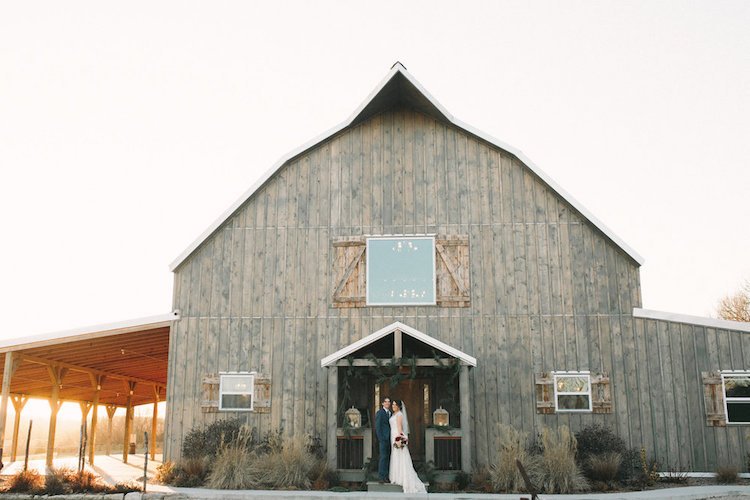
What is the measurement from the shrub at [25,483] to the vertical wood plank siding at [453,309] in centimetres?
299

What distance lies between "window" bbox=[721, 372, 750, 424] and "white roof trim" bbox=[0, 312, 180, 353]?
432 inches

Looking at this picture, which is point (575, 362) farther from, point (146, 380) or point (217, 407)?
point (146, 380)

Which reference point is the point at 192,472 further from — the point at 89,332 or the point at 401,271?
the point at 401,271

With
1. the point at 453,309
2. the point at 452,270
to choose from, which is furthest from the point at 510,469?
the point at 452,270

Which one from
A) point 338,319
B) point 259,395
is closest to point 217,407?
point 259,395

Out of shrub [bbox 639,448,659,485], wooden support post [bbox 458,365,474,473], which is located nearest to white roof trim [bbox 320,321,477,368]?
wooden support post [bbox 458,365,474,473]

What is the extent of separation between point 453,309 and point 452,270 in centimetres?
79

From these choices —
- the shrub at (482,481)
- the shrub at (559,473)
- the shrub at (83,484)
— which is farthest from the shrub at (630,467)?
the shrub at (83,484)

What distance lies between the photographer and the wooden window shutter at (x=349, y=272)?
602 inches

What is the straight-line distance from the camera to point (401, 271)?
15398 mm

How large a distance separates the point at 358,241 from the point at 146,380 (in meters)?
13.9

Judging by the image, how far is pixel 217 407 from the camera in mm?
15055

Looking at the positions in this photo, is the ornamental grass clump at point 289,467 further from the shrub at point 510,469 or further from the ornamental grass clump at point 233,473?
the shrub at point 510,469

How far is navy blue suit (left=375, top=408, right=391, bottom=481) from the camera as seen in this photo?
1283 centimetres
